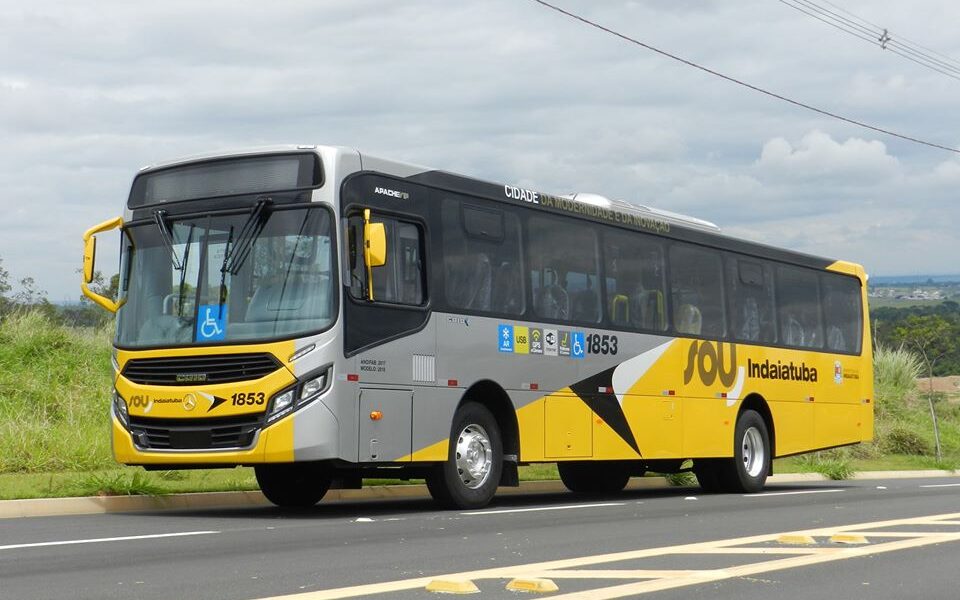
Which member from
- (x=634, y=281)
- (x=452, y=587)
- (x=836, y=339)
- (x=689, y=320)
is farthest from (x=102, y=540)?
(x=836, y=339)

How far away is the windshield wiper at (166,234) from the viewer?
13.8 meters

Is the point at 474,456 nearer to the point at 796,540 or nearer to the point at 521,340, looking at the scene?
the point at 521,340

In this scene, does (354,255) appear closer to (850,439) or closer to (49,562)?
(49,562)

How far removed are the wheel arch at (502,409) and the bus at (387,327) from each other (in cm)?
2

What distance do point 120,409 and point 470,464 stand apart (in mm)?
3635

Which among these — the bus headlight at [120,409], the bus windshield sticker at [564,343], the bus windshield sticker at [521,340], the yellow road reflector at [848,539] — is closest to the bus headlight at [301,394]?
the bus headlight at [120,409]

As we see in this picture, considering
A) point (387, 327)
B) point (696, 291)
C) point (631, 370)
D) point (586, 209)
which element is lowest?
point (631, 370)

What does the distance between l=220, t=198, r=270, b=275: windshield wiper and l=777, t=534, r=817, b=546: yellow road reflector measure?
5.67 metres

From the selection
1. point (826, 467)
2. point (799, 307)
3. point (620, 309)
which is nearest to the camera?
point (620, 309)

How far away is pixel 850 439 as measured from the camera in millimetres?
23188

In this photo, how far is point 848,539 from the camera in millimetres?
10984

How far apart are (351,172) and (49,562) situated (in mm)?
5562

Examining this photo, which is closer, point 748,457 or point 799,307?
point 748,457

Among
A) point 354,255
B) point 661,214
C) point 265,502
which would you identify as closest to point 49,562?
point 354,255
